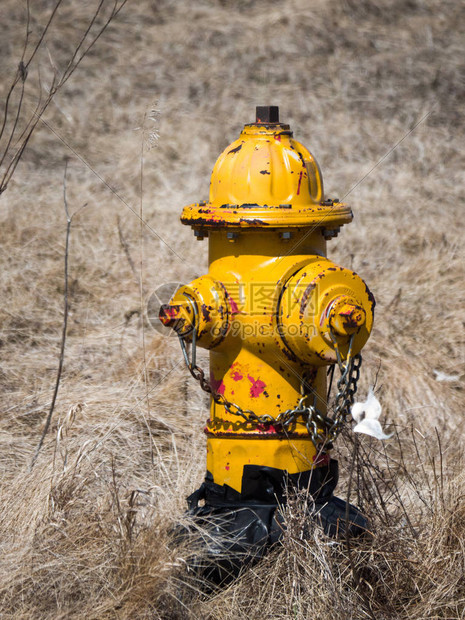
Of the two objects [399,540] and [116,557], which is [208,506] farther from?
[399,540]

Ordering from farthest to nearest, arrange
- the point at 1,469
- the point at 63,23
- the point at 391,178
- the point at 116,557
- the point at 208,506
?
the point at 63,23
the point at 391,178
the point at 1,469
the point at 208,506
the point at 116,557

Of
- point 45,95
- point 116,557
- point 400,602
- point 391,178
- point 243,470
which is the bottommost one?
point 400,602

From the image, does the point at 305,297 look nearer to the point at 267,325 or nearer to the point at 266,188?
the point at 267,325

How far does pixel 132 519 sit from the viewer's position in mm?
2287

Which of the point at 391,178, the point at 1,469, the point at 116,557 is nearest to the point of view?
the point at 116,557

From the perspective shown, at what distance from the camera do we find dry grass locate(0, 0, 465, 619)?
2.13 m

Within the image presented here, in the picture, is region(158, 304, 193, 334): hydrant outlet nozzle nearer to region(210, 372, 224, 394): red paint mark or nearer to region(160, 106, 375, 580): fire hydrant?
region(160, 106, 375, 580): fire hydrant

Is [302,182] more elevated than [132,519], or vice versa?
[302,182]

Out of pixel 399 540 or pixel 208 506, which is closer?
pixel 399 540

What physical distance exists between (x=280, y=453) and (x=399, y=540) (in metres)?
0.44

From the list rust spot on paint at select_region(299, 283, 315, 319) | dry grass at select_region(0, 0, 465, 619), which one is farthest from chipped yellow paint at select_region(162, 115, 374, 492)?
dry grass at select_region(0, 0, 465, 619)

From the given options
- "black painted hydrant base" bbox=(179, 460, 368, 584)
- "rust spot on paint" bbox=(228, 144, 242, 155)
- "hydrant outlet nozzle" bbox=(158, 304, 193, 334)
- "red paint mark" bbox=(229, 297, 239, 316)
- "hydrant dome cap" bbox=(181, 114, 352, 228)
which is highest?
"rust spot on paint" bbox=(228, 144, 242, 155)

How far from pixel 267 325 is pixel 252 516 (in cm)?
59

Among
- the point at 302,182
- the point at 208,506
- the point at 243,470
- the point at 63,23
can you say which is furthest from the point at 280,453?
the point at 63,23
